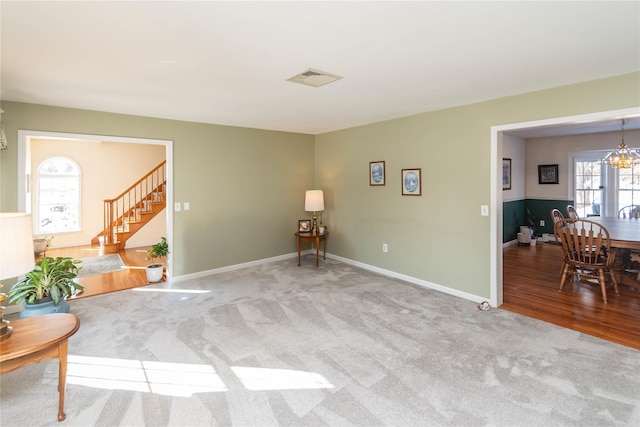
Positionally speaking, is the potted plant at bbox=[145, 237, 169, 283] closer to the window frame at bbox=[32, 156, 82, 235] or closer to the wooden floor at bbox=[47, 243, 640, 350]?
the wooden floor at bbox=[47, 243, 640, 350]

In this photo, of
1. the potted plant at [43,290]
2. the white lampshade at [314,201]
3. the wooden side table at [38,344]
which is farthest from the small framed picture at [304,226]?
the wooden side table at [38,344]

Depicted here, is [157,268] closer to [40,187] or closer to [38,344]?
[38,344]

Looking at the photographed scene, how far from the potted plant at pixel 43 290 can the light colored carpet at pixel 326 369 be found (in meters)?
0.36

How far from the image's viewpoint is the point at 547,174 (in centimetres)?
754

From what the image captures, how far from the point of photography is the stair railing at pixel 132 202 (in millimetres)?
7296

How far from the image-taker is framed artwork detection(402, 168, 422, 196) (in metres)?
4.48

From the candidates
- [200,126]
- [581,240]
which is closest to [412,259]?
[581,240]

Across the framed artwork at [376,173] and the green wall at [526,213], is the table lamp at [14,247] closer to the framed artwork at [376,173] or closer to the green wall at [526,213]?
the framed artwork at [376,173]

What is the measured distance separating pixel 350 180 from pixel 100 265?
474 centimetres

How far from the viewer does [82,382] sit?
7.76 feet

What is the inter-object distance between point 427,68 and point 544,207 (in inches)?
263

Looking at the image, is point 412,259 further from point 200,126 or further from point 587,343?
point 200,126

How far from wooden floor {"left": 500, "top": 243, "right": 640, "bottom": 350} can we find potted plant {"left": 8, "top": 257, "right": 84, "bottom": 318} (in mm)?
4807

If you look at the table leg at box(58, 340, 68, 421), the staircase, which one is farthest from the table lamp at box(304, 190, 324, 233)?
the table leg at box(58, 340, 68, 421)
